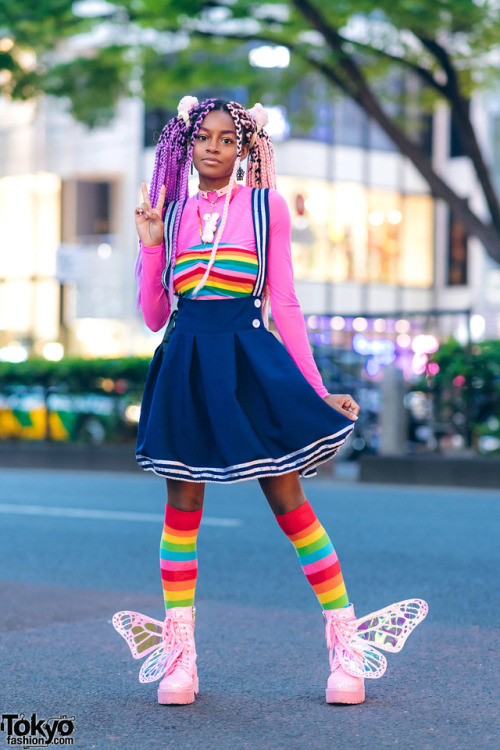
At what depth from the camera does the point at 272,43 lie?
1744cm

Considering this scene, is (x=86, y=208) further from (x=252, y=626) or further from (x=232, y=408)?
(x=232, y=408)

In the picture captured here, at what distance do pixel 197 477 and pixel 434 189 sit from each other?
47.0 feet

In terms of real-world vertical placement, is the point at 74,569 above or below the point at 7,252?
below

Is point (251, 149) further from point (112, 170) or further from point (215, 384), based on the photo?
point (112, 170)

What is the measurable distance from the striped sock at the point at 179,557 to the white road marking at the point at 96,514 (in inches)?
204

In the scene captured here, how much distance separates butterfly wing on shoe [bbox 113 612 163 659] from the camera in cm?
381

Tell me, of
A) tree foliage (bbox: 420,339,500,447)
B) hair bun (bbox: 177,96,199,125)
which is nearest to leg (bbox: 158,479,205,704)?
hair bun (bbox: 177,96,199,125)

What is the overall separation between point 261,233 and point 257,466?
70 centimetres

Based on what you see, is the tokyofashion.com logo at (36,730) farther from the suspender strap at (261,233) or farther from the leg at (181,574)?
the suspender strap at (261,233)

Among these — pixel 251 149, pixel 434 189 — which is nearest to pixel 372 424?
pixel 434 189

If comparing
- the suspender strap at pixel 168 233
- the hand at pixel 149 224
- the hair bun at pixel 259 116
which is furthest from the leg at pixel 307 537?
the hair bun at pixel 259 116

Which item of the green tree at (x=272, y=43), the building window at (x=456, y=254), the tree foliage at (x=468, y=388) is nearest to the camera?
the tree foliage at (x=468, y=388)

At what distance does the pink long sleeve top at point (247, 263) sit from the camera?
3.80 metres

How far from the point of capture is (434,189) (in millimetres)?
17469
